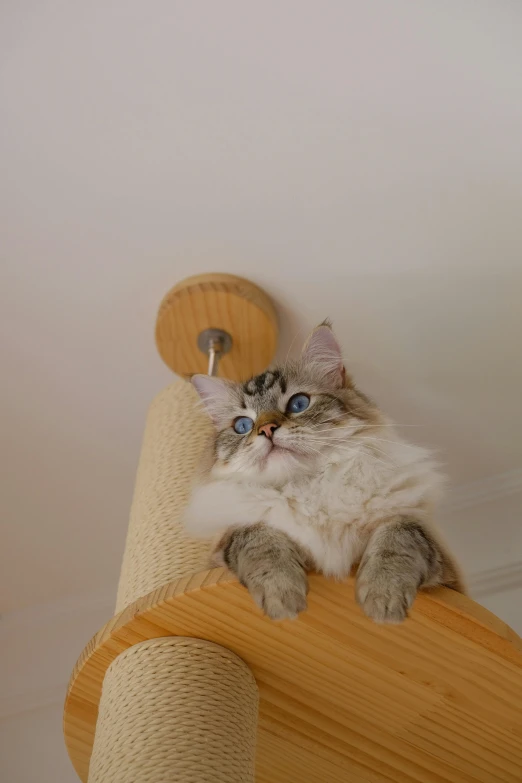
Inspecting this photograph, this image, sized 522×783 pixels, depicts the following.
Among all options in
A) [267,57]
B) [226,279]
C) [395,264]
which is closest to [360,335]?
[395,264]

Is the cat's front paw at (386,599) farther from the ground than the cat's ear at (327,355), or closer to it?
closer to it

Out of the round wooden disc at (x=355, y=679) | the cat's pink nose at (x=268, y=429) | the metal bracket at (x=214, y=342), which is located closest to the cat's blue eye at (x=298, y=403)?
the cat's pink nose at (x=268, y=429)

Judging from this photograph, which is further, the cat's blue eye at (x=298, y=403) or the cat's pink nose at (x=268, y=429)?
the cat's blue eye at (x=298, y=403)

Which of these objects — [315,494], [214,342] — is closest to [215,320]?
[214,342]

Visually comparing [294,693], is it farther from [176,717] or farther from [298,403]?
[298,403]

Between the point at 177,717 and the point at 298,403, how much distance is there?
1.95ft

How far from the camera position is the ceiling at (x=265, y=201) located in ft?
4.59

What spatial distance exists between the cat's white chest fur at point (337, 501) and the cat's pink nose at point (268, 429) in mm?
93

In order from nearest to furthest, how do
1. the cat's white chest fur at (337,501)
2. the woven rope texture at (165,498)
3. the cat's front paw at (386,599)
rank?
the cat's front paw at (386,599) < the cat's white chest fur at (337,501) < the woven rope texture at (165,498)

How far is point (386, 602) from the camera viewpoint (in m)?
0.83

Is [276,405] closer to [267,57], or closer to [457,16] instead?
[267,57]

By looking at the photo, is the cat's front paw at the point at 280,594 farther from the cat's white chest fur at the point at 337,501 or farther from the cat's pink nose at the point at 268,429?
the cat's pink nose at the point at 268,429

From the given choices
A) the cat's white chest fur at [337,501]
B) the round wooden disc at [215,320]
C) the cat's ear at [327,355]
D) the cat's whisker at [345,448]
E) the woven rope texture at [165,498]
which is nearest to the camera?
the cat's white chest fur at [337,501]

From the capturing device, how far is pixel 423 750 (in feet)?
3.48
